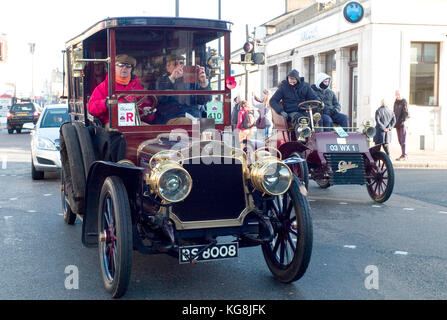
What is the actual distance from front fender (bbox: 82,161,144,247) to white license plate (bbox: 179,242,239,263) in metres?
0.70

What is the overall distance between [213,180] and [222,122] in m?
1.27

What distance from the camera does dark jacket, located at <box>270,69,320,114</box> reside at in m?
9.82

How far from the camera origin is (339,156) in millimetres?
8984

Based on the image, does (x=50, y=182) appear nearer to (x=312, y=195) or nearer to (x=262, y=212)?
(x=312, y=195)

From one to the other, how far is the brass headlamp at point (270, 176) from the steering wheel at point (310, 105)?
490cm

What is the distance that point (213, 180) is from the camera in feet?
15.3

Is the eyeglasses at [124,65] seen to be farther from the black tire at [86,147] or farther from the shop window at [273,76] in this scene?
the shop window at [273,76]

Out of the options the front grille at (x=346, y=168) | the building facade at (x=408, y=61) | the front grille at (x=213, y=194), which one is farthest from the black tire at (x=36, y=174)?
the building facade at (x=408, y=61)

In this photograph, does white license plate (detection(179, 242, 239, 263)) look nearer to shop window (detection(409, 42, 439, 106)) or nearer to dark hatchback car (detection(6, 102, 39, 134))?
shop window (detection(409, 42, 439, 106))

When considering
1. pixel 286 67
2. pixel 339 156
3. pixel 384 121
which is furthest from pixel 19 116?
pixel 339 156

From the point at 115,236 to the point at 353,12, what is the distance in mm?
18164

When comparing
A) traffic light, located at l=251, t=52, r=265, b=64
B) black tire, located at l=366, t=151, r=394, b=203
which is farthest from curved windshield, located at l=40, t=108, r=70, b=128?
traffic light, located at l=251, t=52, r=265, b=64

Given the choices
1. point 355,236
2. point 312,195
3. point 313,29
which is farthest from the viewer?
point 313,29

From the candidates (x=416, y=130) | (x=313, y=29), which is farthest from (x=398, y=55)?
(x=313, y=29)
